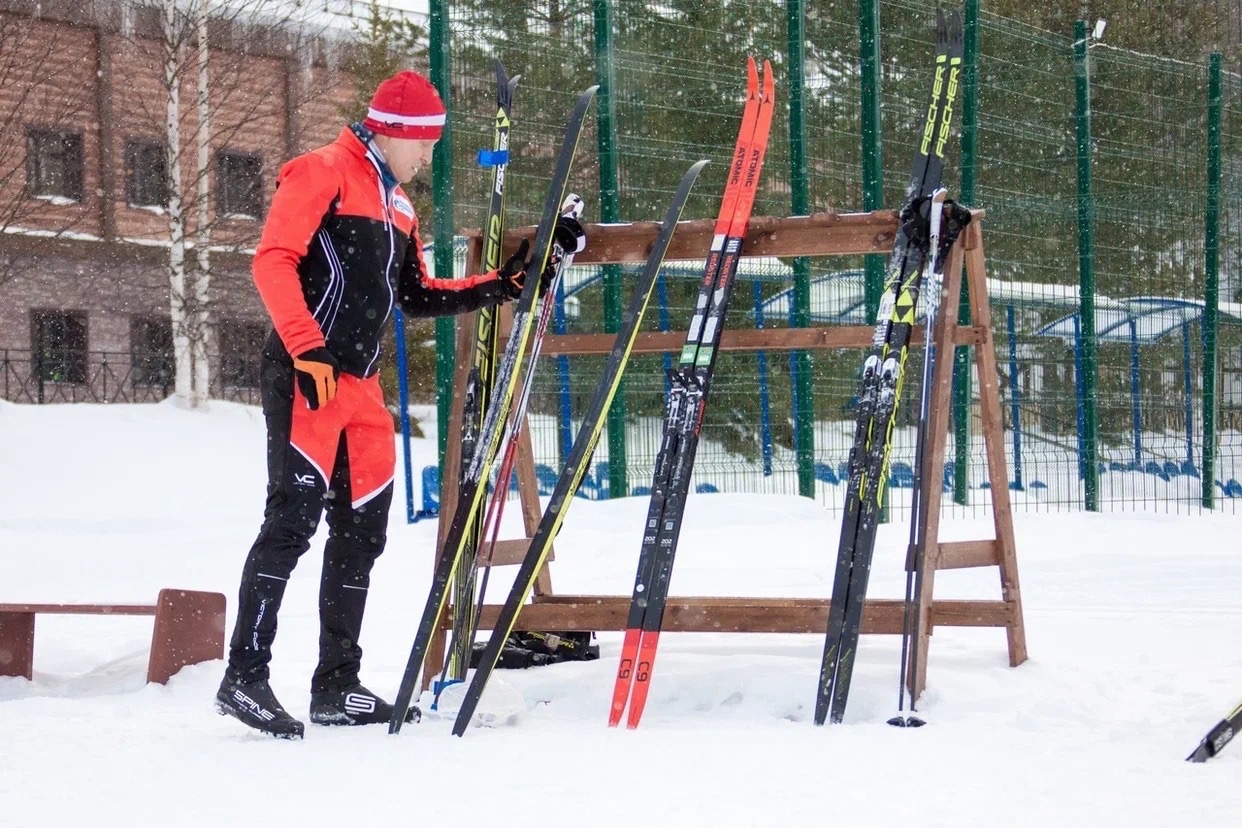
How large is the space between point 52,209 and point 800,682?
1848cm

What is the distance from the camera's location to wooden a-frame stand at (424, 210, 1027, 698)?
3848 mm

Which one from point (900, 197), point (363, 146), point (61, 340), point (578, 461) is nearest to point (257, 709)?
point (578, 461)

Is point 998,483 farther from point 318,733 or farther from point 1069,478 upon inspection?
point 1069,478

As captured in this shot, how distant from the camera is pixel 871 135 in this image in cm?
834

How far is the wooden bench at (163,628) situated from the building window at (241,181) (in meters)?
14.1

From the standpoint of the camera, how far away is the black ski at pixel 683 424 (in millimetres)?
3627

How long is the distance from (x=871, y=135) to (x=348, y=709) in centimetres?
593

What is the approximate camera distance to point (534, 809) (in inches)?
102

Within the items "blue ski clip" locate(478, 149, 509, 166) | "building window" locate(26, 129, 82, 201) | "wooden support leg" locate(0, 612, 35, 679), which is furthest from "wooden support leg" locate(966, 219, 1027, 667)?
"building window" locate(26, 129, 82, 201)

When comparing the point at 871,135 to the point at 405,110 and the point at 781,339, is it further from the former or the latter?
the point at 405,110

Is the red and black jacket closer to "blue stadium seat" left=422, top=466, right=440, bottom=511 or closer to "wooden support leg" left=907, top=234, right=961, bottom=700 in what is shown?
"wooden support leg" left=907, top=234, right=961, bottom=700

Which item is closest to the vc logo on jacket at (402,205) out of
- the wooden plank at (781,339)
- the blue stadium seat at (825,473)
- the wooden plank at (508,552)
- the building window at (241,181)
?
the wooden plank at (781,339)

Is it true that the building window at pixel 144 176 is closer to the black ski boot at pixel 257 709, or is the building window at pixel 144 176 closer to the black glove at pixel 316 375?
the black glove at pixel 316 375

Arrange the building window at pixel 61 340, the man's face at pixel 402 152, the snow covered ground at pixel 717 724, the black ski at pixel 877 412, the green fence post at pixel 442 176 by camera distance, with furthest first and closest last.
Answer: the building window at pixel 61 340, the green fence post at pixel 442 176, the man's face at pixel 402 152, the black ski at pixel 877 412, the snow covered ground at pixel 717 724
